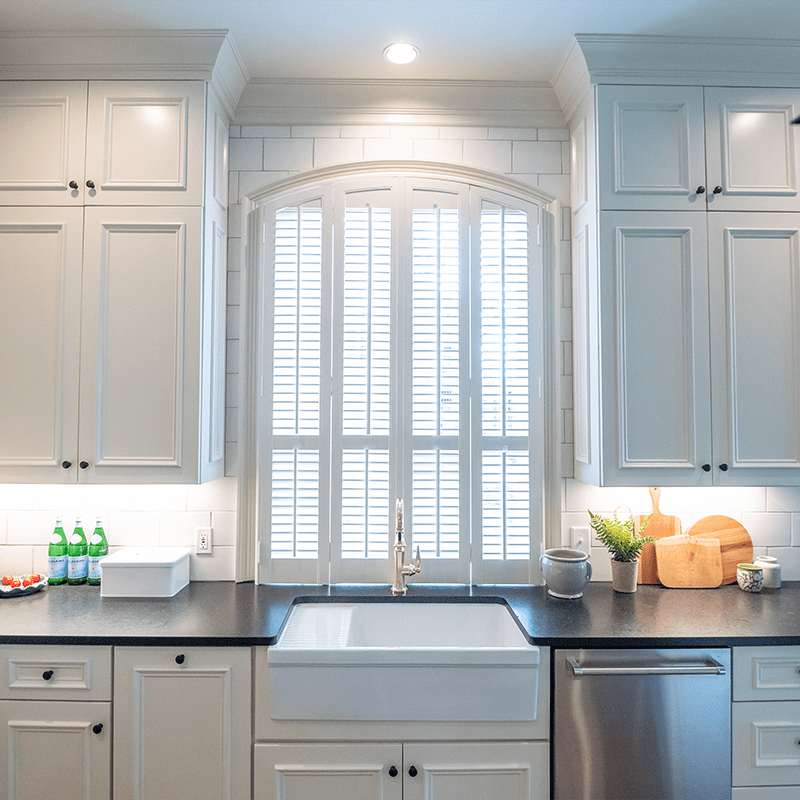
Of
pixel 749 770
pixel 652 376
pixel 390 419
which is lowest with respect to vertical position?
pixel 749 770

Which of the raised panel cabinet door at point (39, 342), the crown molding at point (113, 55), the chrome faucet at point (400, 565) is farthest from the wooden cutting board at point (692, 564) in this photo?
the crown molding at point (113, 55)

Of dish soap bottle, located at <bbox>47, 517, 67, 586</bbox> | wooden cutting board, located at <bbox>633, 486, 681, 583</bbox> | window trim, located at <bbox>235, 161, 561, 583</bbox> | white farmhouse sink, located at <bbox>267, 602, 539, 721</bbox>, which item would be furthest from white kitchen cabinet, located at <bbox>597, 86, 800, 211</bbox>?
dish soap bottle, located at <bbox>47, 517, 67, 586</bbox>

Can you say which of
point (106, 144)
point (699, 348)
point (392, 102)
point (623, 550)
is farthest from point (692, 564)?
point (106, 144)

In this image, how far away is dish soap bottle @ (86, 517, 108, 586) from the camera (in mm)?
2174

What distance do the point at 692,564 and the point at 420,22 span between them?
80.2 inches

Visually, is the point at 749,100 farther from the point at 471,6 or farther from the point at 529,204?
the point at 471,6

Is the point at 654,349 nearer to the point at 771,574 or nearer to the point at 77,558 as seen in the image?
the point at 771,574

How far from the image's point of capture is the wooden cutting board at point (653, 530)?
7.24ft

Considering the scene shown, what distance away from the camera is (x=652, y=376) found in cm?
201

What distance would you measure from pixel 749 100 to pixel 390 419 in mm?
1650

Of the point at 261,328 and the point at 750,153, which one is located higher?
the point at 750,153

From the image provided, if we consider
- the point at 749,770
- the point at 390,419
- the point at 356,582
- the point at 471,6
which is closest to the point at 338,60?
the point at 471,6

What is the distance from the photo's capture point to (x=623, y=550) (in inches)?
82.0

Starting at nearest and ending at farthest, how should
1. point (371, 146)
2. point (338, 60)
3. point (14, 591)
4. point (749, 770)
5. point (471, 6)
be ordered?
point (749, 770), point (471, 6), point (14, 591), point (338, 60), point (371, 146)
